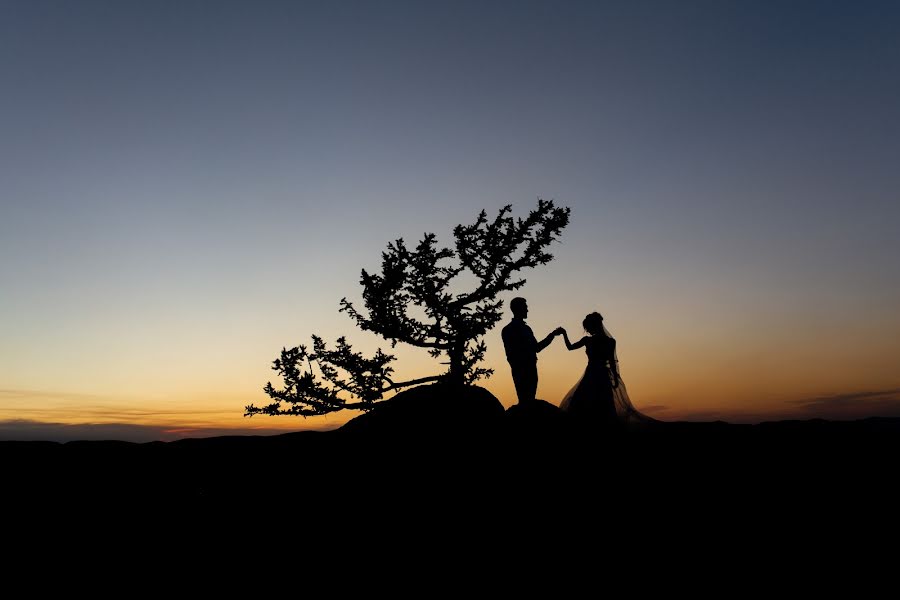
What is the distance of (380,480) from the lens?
33.1ft

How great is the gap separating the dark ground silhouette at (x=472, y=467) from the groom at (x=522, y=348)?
198 cm

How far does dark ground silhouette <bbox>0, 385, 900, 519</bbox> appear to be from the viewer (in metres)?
9.03

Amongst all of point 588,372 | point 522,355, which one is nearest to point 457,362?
point 522,355

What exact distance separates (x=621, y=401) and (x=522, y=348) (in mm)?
2813

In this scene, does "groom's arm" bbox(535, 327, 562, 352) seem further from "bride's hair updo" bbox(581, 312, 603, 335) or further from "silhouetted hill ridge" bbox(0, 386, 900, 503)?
"silhouetted hill ridge" bbox(0, 386, 900, 503)

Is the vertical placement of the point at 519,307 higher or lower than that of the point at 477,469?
higher

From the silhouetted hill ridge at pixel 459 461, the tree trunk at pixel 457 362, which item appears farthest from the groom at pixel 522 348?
the tree trunk at pixel 457 362

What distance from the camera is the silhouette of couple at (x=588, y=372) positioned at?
14.6 m

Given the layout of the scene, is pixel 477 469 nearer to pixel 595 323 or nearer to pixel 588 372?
pixel 588 372

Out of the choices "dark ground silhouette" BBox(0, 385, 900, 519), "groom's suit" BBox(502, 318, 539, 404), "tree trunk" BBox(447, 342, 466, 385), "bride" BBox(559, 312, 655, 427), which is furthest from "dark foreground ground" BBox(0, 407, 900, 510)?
"tree trunk" BBox(447, 342, 466, 385)

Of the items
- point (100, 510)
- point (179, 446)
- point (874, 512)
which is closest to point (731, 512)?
point (874, 512)

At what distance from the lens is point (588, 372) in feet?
48.8

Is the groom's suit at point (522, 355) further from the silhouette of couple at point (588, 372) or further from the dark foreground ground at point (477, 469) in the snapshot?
the dark foreground ground at point (477, 469)

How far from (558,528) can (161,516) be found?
5.61m
